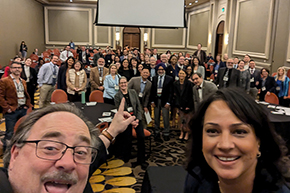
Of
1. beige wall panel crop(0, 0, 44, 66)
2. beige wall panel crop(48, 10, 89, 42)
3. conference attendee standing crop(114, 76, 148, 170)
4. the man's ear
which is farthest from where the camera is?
beige wall panel crop(48, 10, 89, 42)

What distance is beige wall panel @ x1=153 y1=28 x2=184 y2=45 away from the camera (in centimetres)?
2089

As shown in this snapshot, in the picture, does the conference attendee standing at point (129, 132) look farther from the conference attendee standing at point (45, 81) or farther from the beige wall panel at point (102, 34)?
the beige wall panel at point (102, 34)

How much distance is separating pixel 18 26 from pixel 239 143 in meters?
16.1

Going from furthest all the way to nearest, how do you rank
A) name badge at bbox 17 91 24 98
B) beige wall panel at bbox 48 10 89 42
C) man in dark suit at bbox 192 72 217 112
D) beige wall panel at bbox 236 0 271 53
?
beige wall panel at bbox 48 10 89 42 < beige wall panel at bbox 236 0 271 53 < man in dark suit at bbox 192 72 217 112 < name badge at bbox 17 91 24 98

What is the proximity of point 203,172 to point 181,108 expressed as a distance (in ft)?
13.6

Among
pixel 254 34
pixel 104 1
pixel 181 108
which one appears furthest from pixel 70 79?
pixel 254 34

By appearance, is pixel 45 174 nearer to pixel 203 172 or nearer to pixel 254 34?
pixel 203 172

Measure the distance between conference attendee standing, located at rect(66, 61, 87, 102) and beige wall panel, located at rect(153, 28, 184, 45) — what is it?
51.5ft

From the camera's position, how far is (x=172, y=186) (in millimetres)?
2250

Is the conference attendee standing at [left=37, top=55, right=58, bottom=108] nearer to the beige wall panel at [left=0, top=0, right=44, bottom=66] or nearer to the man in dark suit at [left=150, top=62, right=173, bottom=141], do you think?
the man in dark suit at [left=150, top=62, right=173, bottom=141]

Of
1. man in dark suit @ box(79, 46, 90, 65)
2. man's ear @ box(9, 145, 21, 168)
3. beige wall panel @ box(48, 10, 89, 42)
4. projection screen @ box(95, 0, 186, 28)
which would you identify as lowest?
man's ear @ box(9, 145, 21, 168)

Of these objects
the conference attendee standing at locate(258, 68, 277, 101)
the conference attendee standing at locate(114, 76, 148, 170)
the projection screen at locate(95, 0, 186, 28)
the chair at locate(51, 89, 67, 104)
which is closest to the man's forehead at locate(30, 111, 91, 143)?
the conference attendee standing at locate(114, 76, 148, 170)

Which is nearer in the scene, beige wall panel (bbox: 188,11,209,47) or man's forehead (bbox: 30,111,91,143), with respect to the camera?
man's forehead (bbox: 30,111,91,143)

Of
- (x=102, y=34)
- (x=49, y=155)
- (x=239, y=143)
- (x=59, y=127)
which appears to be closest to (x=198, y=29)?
(x=102, y=34)
